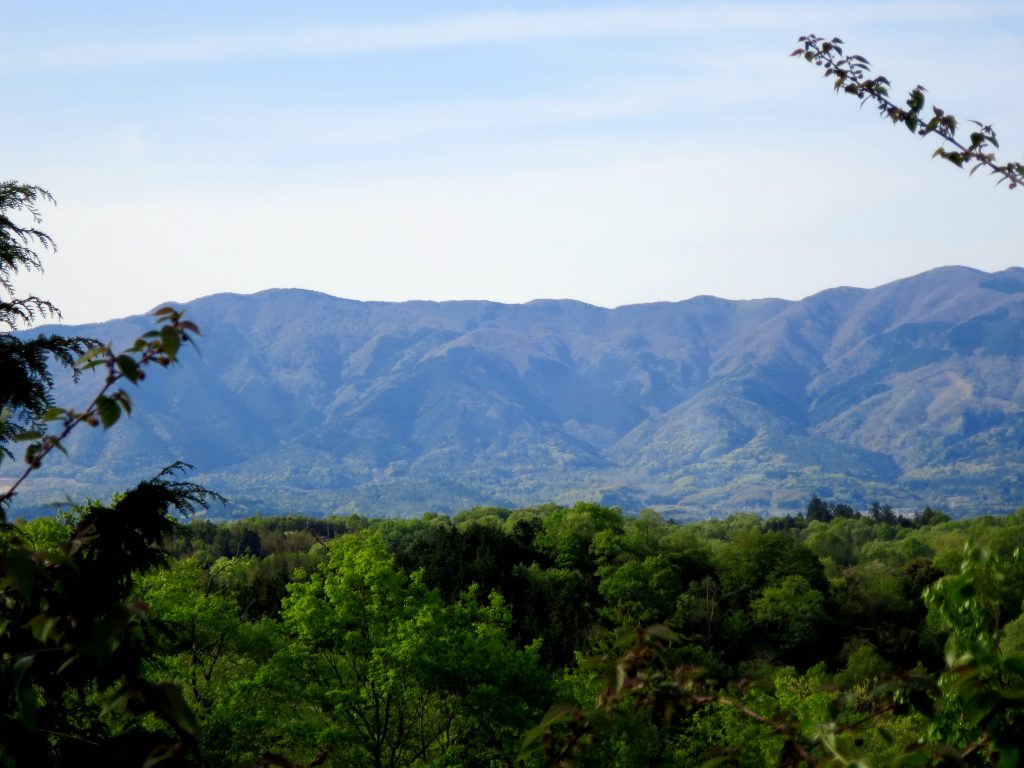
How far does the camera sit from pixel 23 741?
12.4 ft

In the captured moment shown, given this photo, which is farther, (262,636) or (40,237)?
(262,636)

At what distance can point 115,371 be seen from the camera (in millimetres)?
3590

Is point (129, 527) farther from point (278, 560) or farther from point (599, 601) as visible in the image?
point (278, 560)

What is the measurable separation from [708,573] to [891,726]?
31885 mm

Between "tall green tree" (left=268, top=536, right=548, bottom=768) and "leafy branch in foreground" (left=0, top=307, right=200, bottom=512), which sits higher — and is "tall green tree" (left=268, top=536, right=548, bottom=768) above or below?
below

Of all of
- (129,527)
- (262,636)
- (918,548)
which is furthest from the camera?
(918,548)

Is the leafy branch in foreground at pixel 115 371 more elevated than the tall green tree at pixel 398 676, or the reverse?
the leafy branch in foreground at pixel 115 371

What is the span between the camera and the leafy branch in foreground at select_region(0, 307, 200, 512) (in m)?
3.45

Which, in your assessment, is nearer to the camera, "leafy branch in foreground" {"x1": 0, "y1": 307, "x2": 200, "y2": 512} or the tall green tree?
"leafy branch in foreground" {"x1": 0, "y1": 307, "x2": 200, "y2": 512}

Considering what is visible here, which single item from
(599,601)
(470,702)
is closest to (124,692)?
(470,702)

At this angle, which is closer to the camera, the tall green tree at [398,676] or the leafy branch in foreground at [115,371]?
the leafy branch in foreground at [115,371]

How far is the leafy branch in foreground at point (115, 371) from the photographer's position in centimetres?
345

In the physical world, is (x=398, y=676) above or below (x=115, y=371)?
below

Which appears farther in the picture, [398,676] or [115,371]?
[398,676]
